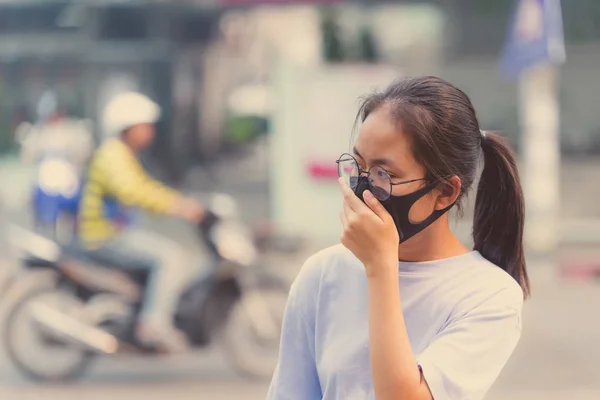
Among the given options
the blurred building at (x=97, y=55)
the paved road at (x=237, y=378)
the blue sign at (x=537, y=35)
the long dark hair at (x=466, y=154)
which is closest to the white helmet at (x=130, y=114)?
the paved road at (x=237, y=378)

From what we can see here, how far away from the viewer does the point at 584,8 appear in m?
14.7

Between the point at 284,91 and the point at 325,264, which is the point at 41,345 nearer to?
the point at 325,264

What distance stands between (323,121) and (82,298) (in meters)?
6.62

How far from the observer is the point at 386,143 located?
1.67 meters

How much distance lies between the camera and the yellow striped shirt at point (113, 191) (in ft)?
19.3

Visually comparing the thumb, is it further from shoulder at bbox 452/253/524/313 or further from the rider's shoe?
the rider's shoe

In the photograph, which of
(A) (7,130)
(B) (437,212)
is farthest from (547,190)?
(B) (437,212)

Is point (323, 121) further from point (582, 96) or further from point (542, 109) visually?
point (582, 96)

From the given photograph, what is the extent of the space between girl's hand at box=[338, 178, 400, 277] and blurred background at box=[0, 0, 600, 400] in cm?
881

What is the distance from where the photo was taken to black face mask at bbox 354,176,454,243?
Result: 1.67 metres

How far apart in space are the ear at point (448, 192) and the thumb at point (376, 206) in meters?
0.16

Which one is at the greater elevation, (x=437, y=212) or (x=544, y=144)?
(x=437, y=212)

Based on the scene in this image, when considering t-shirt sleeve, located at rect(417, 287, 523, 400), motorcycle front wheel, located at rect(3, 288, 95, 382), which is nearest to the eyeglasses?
t-shirt sleeve, located at rect(417, 287, 523, 400)

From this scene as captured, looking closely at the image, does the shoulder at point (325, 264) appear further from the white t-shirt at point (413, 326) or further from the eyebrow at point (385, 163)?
the eyebrow at point (385, 163)
